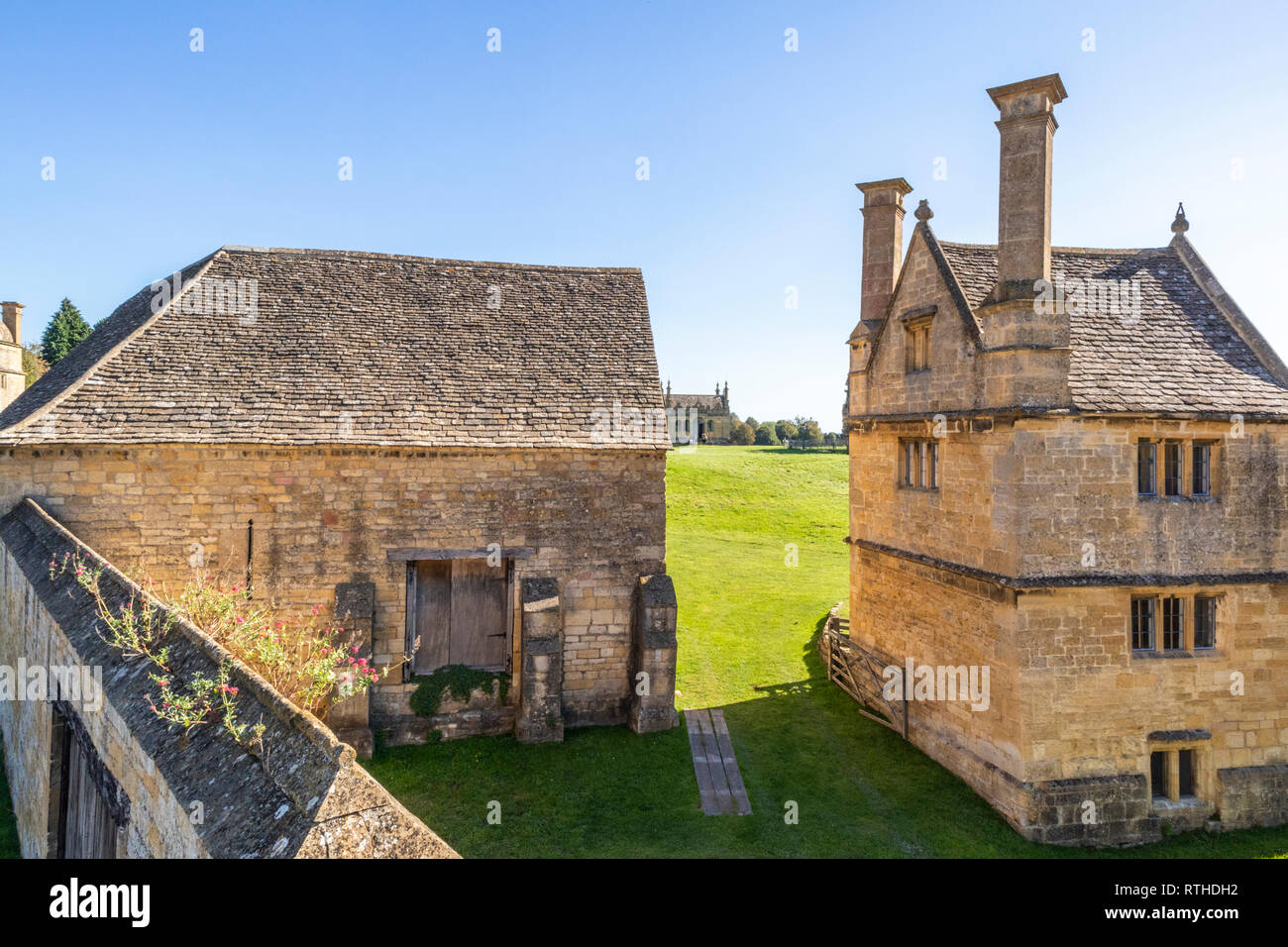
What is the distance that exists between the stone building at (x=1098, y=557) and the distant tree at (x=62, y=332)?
60.2 meters

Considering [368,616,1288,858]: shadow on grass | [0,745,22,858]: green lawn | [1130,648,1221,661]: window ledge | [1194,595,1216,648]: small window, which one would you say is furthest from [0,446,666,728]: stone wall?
[1194,595,1216,648]: small window

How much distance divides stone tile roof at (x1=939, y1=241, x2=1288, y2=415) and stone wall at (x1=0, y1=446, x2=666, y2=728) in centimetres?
757

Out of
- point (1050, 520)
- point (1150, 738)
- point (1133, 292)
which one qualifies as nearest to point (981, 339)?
point (1050, 520)

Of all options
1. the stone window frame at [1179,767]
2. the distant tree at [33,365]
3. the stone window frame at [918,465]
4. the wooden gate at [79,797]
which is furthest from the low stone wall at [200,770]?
the distant tree at [33,365]

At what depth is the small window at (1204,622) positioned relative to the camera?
11711 mm

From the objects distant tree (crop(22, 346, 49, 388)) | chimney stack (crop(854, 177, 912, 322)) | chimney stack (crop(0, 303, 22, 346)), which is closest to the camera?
chimney stack (crop(854, 177, 912, 322))

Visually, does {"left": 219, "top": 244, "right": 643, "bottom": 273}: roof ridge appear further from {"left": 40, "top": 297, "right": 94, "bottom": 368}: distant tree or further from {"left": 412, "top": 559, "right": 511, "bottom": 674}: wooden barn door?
{"left": 40, "top": 297, "right": 94, "bottom": 368}: distant tree

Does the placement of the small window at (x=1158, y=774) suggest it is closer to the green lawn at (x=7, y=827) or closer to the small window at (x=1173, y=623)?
the small window at (x=1173, y=623)

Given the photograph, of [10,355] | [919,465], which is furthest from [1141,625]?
[10,355]

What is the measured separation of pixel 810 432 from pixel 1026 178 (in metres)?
72.4

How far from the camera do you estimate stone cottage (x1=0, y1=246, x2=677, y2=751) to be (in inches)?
465

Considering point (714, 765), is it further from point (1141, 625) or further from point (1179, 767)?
point (1179, 767)

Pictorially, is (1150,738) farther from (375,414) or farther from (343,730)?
(375,414)

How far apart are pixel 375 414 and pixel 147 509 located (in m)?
4.04
